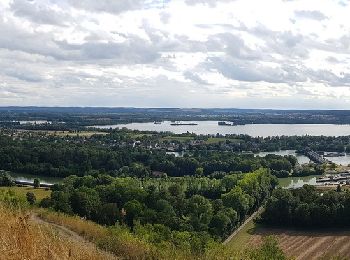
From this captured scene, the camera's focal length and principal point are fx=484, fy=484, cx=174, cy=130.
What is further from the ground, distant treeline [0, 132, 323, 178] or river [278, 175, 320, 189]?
distant treeline [0, 132, 323, 178]

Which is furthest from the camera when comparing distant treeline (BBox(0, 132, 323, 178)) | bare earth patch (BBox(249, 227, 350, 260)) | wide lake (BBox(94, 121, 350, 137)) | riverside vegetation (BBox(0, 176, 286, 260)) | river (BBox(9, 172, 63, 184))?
wide lake (BBox(94, 121, 350, 137))

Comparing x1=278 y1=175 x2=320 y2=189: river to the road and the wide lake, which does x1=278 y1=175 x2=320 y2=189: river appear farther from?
the wide lake

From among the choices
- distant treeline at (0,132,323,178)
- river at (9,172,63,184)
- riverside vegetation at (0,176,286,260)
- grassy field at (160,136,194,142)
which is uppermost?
riverside vegetation at (0,176,286,260)

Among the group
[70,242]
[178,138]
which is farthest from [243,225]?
[178,138]

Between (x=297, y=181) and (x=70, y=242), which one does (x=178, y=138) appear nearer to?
(x=297, y=181)

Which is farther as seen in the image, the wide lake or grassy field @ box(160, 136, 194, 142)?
the wide lake

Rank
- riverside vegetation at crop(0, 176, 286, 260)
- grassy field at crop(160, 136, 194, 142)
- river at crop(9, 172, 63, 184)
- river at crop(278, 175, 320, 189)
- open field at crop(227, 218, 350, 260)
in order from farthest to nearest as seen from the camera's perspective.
A: 1. grassy field at crop(160, 136, 194, 142)
2. river at crop(278, 175, 320, 189)
3. river at crop(9, 172, 63, 184)
4. open field at crop(227, 218, 350, 260)
5. riverside vegetation at crop(0, 176, 286, 260)

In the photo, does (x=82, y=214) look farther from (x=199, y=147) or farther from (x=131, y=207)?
(x=199, y=147)

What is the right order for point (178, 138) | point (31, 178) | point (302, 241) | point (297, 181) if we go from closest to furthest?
point (302, 241), point (31, 178), point (297, 181), point (178, 138)

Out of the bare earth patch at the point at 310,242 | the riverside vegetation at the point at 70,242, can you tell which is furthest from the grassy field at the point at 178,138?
the riverside vegetation at the point at 70,242

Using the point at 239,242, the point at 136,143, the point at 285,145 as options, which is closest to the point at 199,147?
the point at 136,143

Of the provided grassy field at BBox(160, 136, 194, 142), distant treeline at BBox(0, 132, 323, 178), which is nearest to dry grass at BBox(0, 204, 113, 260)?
distant treeline at BBox(0, 132, 323, 178)
